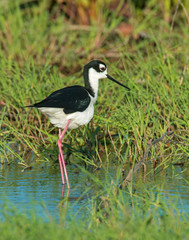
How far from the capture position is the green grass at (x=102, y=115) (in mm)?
3375

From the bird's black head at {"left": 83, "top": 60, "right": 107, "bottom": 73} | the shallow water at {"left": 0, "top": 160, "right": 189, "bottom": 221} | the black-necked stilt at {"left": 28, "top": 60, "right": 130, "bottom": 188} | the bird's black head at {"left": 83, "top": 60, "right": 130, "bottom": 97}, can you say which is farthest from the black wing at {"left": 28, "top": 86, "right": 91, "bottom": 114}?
the shallow water at {"left": 0, "top": 160, "right": 189, "bottom": 221}

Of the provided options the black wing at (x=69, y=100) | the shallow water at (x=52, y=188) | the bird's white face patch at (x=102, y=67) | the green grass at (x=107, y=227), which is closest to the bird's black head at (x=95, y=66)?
the bird's white face patch at (x=102, y=67)

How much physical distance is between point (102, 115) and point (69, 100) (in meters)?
1.07

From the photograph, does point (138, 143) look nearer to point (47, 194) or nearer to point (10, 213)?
point (47, 194)

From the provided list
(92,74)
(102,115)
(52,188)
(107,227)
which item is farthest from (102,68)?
(107,227)

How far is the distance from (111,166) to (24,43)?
3.76m

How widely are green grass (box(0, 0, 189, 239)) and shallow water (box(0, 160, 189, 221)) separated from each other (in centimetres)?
13

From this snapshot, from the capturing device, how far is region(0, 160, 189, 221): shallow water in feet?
13.4

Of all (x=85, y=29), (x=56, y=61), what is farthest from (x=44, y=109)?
(x=85, y=29)

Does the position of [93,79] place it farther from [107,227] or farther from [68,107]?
[107,227]

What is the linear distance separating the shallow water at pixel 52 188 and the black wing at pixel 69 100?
0.65 metres

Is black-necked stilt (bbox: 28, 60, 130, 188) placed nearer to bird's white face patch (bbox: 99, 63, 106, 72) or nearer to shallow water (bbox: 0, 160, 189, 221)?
shallow water (bbox: 0, 160, 189, 221)

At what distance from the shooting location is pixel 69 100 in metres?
4.97

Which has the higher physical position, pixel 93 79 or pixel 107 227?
pixel 93 79
